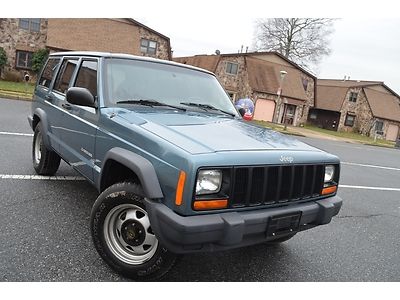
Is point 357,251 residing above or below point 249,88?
below

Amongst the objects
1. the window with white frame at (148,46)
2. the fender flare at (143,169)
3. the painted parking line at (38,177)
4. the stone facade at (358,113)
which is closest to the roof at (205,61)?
the window with white frame at (148,46)

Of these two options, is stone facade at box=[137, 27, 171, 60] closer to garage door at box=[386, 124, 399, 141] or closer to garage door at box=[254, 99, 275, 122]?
garage door at box=[254, 99, 275, 122]

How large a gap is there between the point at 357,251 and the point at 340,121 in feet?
122

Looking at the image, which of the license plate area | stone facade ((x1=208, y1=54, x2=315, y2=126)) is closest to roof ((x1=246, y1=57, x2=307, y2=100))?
stone facade ((x1=208, y1=54, x2=315, y2=126))

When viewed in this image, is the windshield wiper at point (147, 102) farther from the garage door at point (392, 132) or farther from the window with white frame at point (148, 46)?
the garage door at point (392, 132)

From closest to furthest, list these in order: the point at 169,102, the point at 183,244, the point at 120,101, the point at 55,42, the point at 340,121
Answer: the point at 183,244
the point at 120,101
the point at 169,102
the point at 55,42
the point at 340,121

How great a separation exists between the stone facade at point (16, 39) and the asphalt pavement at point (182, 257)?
79.3 ft

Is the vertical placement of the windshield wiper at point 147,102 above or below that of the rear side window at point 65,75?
below

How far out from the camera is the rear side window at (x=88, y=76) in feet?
11.9

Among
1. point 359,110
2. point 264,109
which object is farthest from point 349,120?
point 264,109

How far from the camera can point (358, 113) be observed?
3866cm

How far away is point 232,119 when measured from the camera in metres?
3.81
